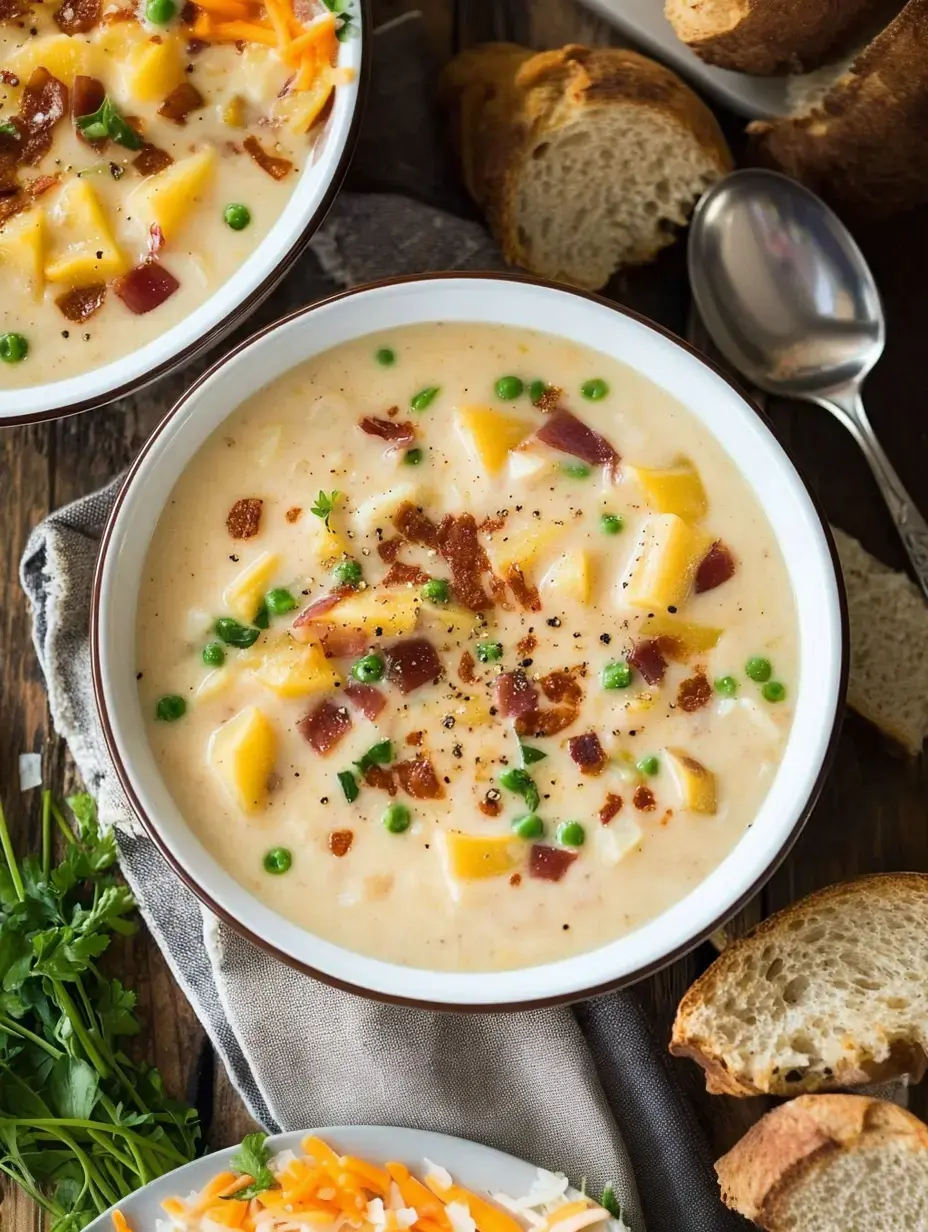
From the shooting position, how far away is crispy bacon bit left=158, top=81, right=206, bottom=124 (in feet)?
10.7

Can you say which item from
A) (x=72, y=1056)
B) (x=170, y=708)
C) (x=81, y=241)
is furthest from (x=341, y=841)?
(x=81, y=241)

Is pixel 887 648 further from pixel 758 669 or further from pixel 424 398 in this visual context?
pixel 424 398

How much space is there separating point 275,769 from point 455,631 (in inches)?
20.4

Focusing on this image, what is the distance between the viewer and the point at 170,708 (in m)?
3.11

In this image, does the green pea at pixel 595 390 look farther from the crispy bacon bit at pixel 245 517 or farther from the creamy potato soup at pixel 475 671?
the crispy bacon bit at pixel 245 517

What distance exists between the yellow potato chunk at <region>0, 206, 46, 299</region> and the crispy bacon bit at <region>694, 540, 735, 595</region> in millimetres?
1735

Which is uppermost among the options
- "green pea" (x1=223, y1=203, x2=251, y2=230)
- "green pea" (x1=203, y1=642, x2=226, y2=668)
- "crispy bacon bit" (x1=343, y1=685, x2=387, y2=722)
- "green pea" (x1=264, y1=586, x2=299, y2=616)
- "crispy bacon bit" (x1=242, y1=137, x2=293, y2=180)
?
"crispy bacon bit" (x1=242, y1=137, x2=293, y2=180)

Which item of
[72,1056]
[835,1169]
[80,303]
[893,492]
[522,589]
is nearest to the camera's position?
[522,589]

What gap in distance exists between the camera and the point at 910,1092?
3480 millimetres

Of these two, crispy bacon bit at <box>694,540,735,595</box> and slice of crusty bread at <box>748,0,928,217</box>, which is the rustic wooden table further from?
crispy bacon bit at <box>694,540,735,595</box>

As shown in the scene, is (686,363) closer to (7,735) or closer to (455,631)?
(455,631)

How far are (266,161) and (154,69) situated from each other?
338 mm

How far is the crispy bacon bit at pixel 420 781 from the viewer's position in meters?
3.05

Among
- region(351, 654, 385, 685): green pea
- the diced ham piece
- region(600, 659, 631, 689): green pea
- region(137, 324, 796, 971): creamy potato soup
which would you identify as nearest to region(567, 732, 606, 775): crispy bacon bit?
region(137, 324, 796, 971): creamy potato soup
